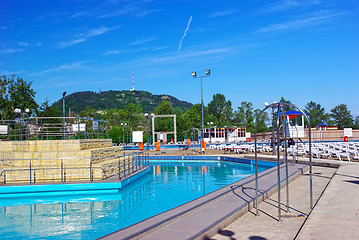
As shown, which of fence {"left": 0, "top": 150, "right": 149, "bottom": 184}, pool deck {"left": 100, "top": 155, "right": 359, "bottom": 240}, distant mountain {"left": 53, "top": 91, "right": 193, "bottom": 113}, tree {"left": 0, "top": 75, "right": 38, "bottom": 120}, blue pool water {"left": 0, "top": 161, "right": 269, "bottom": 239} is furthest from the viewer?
distant mountain {"left": 53, "top": 91, "right": 193, "bottom": 113}

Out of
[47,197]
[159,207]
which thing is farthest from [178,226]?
[47,197]

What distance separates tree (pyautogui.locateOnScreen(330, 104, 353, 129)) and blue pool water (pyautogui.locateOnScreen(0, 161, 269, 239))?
77.3 m

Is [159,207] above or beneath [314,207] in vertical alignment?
beneath

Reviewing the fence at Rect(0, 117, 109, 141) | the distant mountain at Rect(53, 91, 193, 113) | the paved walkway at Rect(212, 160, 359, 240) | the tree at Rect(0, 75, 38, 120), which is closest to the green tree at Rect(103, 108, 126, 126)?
the tree at Rect(0, 75, 38, 120)

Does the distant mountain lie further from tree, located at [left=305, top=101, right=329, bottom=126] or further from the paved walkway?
the paved walkway

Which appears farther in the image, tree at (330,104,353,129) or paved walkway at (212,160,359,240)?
tree at (330,104,353,129)

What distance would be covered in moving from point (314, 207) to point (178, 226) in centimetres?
318

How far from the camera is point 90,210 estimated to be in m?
9.71

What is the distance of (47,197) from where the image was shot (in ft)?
38.6

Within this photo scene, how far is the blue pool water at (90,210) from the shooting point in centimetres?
771

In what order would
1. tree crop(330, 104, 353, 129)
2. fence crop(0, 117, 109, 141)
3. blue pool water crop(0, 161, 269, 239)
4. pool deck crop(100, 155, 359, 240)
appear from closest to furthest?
pool deck crop(100, 155, 359, 240) < blue pool water crop(0, 161, 269, 239) < fence crop(0, 117, 109, 141) < tree crop(330, 104, 353, 129)

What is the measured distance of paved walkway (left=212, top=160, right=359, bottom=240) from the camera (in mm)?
5090

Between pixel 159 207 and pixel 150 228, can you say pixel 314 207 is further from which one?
pixel 159 207

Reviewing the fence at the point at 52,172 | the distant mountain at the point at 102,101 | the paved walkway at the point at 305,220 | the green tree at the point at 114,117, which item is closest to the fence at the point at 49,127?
the fence at the point at 52,172
